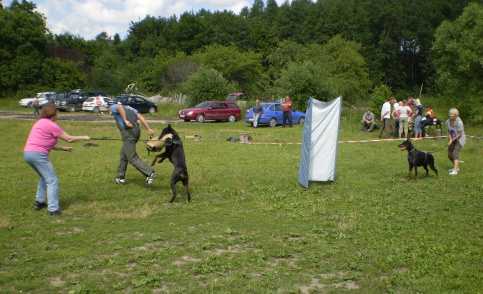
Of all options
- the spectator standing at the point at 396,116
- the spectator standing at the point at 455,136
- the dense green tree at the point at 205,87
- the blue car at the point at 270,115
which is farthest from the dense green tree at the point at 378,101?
the spectator standing at the point at 455,136

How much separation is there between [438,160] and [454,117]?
9.74ft

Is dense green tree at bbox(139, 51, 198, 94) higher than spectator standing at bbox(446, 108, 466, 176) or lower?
higher

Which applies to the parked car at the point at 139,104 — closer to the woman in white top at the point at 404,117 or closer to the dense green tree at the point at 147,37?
the woman in white top at the point at 404,117

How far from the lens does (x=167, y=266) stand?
17.1 feet

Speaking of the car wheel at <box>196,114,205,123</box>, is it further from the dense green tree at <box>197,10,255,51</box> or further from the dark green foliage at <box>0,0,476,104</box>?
the dense green tree at <box>197,10,255,51</box>

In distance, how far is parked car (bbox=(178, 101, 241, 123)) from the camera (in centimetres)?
2894

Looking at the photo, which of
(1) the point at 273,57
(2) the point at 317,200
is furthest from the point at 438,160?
(1) the point at 273,57

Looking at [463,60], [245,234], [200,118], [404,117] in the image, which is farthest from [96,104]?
[245,234]

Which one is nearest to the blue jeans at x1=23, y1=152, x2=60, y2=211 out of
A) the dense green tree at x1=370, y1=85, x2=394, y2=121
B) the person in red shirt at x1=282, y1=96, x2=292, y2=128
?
the person in red shirt at x1=282, y1=96, x2=292, y2=128

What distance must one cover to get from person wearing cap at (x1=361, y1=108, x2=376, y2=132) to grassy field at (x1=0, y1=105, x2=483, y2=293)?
1098cm

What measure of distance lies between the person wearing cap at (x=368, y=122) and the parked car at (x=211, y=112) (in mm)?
9820

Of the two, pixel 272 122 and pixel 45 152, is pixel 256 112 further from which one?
pixel 45 152

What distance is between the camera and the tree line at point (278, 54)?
29.5m

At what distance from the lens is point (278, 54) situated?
61.2m
